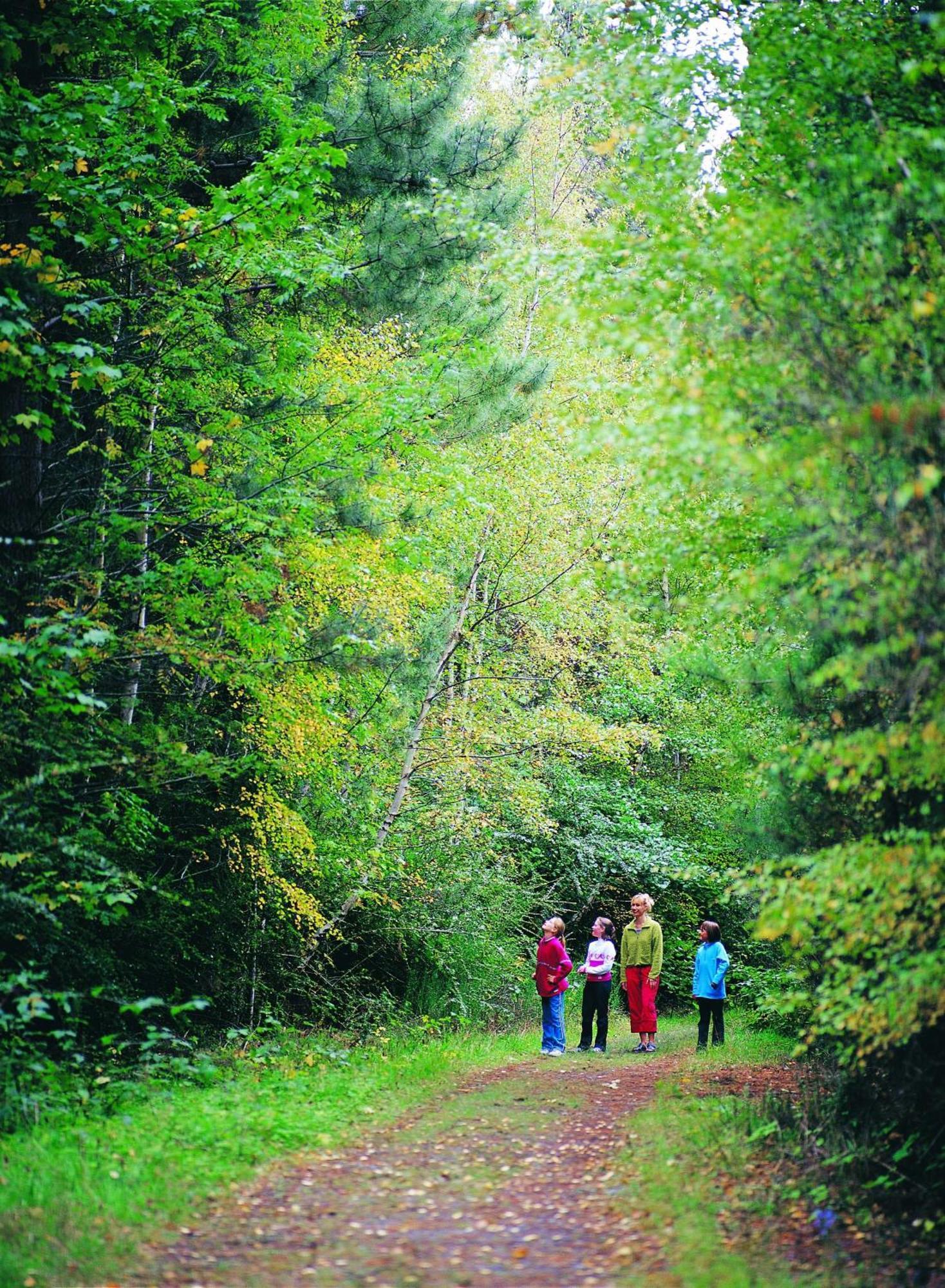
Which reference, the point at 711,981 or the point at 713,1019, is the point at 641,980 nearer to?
the point at 711,981

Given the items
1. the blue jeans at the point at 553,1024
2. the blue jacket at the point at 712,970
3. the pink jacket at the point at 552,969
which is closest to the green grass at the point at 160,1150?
the pink jacket at the point at 552,969

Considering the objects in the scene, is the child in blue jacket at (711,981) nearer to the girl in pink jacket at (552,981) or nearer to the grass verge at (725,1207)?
the girl in pink jacket at (552,981)

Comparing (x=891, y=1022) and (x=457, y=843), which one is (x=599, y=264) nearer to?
(x=891, y=1022)

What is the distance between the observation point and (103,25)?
8.44 meters

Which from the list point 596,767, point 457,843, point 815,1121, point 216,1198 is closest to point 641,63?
point 815,1121

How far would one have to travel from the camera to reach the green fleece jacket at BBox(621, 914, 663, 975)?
1305cm

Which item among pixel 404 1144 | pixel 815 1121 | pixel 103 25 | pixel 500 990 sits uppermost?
pixel 103 25

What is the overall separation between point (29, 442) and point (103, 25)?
3358mm

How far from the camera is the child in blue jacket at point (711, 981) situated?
1286cm

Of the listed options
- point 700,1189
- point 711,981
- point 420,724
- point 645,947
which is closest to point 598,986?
point 645,947

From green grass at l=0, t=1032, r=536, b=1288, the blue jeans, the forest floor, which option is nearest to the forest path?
the forest floor

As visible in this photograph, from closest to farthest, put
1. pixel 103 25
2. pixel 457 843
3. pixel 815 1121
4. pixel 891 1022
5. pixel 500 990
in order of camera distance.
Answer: pixel 891 1022, pixel 815 1121, pixel 103 25, pixel 457 843, pixel 500 990

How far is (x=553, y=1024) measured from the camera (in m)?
12.5

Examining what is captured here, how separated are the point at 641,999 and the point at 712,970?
Result: 0.94 metres
